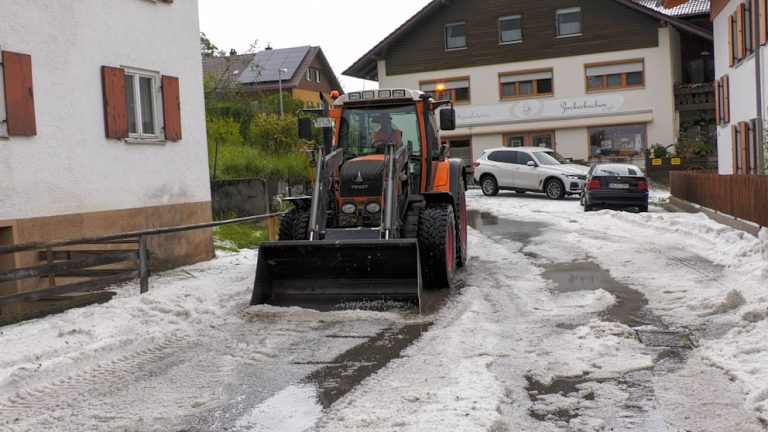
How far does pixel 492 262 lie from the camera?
11.9 m

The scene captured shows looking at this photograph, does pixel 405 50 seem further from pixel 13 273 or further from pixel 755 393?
pixel 755 393

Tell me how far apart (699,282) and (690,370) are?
12.7ft

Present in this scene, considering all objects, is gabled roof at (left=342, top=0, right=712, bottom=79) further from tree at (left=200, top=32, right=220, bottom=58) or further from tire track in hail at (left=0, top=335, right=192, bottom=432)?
tire track in hail at (left=0, top=335, right=192, bottom=432)

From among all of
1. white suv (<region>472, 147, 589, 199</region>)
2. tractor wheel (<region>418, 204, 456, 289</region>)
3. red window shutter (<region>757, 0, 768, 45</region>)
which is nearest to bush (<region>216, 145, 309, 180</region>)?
white suv (<region>472, 147, 589, 199</region>)

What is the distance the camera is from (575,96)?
34969 millimetres

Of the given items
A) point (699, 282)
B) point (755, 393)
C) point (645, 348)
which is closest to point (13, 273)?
point (645, 348)

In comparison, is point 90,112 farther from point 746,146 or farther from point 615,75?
point 615,75

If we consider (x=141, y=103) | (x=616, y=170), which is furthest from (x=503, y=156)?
(x=141, y=103)

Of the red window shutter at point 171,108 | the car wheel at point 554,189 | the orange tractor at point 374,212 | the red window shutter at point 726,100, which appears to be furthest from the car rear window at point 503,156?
the red window shutter at point 171,108

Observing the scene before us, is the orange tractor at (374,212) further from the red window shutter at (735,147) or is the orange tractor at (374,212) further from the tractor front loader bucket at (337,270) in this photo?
the red window shutter at (735,147)

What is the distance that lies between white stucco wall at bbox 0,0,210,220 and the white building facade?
16mm

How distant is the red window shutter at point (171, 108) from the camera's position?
12234 mm

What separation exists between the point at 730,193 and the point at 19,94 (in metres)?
→ 12.3

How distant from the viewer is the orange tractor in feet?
27.7
